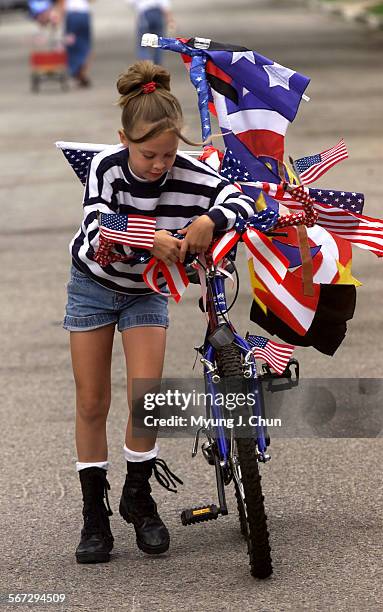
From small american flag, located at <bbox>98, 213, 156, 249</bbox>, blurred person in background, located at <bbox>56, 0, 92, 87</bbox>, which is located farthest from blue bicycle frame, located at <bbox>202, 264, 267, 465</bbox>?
blurred person in background, located at <bbox>56, 0, 92, 87</bbox>

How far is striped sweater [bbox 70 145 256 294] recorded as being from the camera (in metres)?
4.55

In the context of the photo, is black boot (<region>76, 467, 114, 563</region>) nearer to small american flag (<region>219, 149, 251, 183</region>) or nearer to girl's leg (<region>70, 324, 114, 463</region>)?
girl's leg (<region>70, 324, 114, 463</region>)

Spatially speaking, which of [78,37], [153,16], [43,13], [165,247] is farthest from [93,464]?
[43,13]

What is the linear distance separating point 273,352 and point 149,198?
2.34ft

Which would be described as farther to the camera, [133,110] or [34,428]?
[34,428]

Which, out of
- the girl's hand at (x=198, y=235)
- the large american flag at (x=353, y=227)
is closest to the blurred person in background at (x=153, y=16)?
the large american flag at (x=353, y=227)

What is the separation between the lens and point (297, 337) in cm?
500

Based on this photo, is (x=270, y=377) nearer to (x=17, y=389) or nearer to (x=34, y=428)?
(x=34, y=428)

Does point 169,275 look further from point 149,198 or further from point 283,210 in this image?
point 283,210

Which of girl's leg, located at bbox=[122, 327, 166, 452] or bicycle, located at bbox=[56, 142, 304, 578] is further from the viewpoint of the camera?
girl's leg, located at bbox=[122, 327, 166, 452]

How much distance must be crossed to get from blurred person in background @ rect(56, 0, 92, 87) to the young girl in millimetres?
18841

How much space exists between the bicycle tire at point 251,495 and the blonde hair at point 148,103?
70 cm

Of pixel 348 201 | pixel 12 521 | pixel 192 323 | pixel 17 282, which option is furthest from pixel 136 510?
pixel 17 282

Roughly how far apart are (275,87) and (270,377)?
1.07 metres
